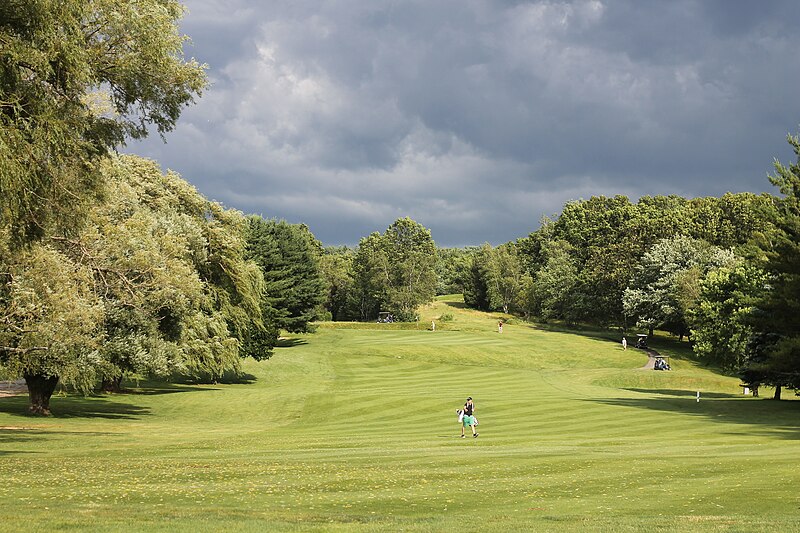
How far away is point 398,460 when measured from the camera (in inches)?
917

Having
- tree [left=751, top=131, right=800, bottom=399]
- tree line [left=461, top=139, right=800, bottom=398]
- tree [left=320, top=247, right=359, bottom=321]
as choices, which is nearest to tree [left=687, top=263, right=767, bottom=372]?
tree line [left=461, top=139, right=800, bottom=398]

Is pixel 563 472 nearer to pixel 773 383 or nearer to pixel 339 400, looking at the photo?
pixel 339 400

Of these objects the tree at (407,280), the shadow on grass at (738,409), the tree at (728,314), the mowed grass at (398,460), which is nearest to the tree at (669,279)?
the tree at (728,314)

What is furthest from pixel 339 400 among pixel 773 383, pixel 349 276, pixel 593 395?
pixel 349 276

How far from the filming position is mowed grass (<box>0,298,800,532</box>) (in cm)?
1430

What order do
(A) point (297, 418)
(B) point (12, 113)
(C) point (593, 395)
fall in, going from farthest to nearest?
1. (C) point (593, 395)
2. (A) point (297, 418)
3. (B) point (12, 113)

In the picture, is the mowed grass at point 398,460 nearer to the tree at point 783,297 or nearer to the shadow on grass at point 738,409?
the shadow on grass at point 738,409

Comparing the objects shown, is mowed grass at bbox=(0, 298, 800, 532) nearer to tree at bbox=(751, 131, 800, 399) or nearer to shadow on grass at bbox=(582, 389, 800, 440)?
shadow on grass at bbox=(582, 389, 800, 440)

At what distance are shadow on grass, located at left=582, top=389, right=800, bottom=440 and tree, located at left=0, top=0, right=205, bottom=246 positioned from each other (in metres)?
29.7

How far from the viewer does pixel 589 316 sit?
121 metres

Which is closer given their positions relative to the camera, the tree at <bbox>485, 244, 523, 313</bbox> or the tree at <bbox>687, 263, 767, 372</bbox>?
the tree at <bbox>687, 263, 767, 372</bbox>

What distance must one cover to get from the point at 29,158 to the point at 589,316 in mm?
111577

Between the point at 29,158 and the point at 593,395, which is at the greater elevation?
the point at 29,158

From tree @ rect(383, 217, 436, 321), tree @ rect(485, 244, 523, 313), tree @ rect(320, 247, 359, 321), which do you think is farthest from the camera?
tree @ rect(485, 244, 523, 313)
